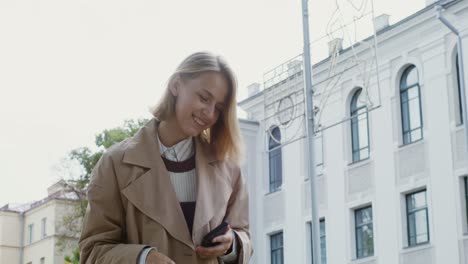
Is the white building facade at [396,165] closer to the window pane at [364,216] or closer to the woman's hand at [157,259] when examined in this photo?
the window pane at [364,216]

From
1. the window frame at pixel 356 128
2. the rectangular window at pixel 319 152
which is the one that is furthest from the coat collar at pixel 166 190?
the rectangular window at pixel 319 152

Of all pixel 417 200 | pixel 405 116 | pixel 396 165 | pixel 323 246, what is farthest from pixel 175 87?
pixel 323 246

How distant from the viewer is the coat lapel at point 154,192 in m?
2.87

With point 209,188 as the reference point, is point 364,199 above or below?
above

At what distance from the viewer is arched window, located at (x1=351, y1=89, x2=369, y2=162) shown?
25.6 m

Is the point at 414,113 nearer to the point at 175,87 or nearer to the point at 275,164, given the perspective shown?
the point at 275,164

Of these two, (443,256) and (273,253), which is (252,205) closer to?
(273,253)

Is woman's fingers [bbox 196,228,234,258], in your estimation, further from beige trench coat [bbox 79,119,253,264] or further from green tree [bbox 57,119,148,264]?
green tree [bbox 57,119,148,264]

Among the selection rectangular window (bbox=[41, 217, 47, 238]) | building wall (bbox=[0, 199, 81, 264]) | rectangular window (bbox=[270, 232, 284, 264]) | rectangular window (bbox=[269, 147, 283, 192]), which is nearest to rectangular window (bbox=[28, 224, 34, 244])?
building wall (bbox=[0, 199, 81, 264])

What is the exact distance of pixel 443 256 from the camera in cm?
2197

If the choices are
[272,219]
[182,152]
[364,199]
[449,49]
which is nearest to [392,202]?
[364,199]

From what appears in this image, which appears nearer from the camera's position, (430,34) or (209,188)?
(209,188)

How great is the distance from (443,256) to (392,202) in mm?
2496

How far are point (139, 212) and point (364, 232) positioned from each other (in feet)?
75.3
